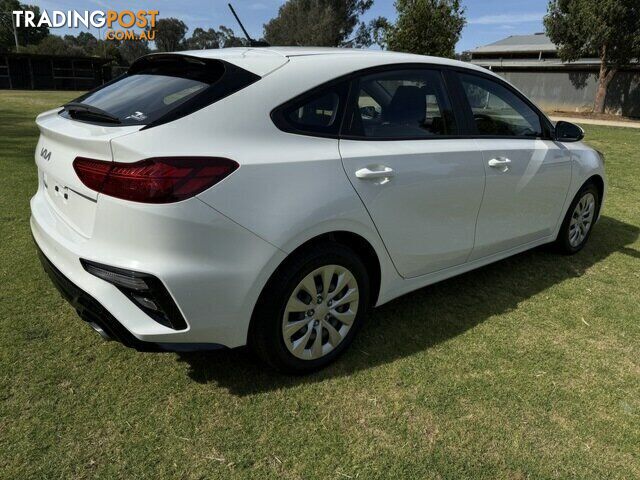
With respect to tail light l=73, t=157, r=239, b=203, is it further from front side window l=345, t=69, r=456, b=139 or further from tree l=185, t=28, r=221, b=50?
tree l=185, t=28, r=221, b=50

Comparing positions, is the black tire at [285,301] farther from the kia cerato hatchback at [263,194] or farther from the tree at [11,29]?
the tree at [11,29]

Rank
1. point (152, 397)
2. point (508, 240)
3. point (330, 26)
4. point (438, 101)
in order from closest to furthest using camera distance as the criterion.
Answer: point (152, 397), point (438, 101), point (508, 240), point (330, 26)

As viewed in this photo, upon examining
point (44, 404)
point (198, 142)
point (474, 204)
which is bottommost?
point (44, 404)

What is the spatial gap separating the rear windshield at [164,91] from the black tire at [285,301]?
0.83 meters

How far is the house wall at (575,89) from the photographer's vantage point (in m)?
25.6

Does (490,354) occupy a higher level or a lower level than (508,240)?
lower

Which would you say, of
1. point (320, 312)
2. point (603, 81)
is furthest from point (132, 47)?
point (320, 312)

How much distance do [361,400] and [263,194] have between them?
115 cm

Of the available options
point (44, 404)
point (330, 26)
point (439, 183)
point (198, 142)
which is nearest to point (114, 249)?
point (198, 142)

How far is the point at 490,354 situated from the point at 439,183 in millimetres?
1051

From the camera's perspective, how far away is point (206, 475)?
2.06 meters

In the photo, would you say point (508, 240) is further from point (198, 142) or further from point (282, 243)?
point (198, 142)

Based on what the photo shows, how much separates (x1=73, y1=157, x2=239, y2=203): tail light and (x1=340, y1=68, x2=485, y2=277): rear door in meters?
0.73

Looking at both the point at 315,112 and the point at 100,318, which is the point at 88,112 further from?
the point at 315,112
